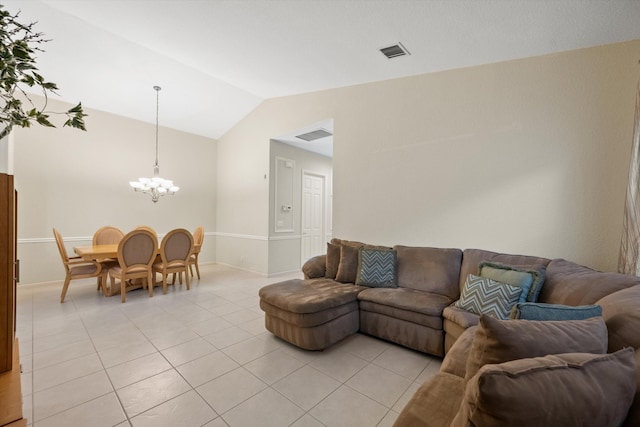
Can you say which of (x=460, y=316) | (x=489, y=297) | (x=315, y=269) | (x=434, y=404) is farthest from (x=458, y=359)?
(x=315, y=269)

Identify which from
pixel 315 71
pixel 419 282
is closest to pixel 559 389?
pixel 419 282

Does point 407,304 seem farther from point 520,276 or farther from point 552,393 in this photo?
point 552,393

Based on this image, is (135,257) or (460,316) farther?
(135,257)

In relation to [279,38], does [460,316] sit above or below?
below

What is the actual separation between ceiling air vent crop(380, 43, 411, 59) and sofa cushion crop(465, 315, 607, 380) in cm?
287

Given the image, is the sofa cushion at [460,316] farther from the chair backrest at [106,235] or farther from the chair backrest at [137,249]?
the chair backrest at [106,235]

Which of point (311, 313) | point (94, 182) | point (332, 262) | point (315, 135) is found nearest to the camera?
point (311, 313)

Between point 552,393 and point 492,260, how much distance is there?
86.5 inches

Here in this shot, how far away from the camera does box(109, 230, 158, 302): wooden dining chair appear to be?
3674 millimetres

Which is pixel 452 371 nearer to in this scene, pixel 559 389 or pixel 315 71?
pixel 559 389

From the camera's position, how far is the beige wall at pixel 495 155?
2.38m

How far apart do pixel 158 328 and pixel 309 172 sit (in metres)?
4.15

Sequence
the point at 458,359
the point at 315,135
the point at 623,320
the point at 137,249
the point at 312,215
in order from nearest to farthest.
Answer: the point at 623,320
the point at 458,359
the point at 137,249
the point at 315,135
the point at 312,215

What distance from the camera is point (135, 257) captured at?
3.80 metres
